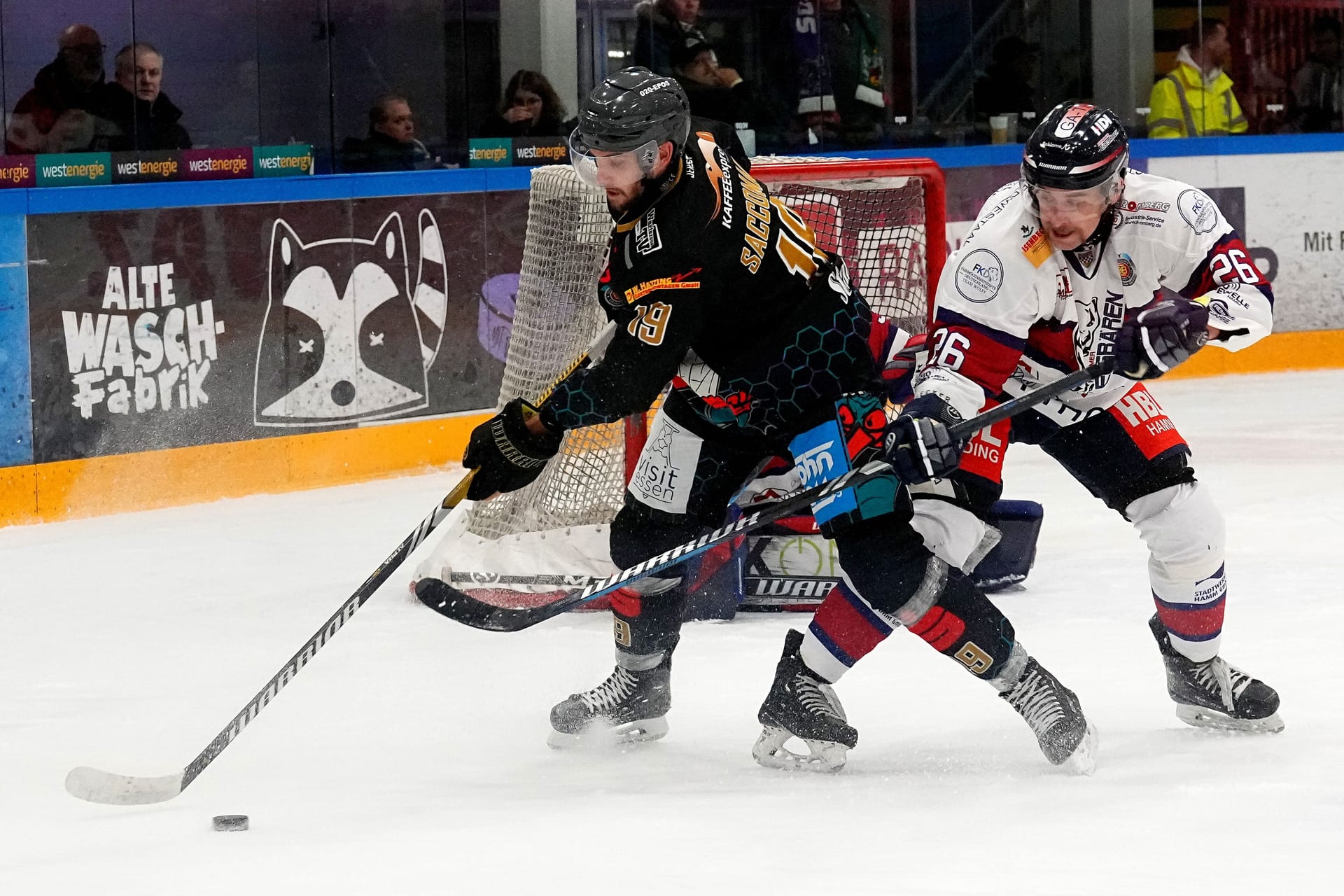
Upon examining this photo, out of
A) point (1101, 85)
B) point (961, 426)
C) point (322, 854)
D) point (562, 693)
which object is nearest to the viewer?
point (322, 854)

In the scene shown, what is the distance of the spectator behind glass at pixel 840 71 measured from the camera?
6910 millimetres

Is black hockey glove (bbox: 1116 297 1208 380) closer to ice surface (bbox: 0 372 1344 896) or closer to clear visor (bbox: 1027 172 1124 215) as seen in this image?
clear visor (bbox: 1027 172 1124 215)

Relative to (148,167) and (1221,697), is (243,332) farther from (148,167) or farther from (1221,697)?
(1221,697)

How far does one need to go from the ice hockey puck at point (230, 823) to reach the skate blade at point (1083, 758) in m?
1.16

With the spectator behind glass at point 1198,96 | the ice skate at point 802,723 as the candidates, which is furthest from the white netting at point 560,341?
the spectator behind glass at point 1198,96

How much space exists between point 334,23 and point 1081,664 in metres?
3.64

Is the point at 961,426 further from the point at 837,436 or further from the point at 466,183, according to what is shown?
the point at 466,183

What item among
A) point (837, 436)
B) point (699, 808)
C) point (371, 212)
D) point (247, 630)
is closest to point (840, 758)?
point (699, 808)

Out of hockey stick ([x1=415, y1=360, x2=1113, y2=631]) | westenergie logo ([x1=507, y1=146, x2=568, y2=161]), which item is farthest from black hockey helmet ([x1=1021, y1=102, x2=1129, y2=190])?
westenergie logo ([x1=507, y1=146, x2=568, y2=161])

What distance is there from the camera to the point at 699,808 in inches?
98.1

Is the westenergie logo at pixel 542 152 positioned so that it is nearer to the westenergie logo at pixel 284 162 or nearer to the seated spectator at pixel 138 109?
the westenergie logo at pixel 284 162

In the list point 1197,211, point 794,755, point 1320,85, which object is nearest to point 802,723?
point 794,755

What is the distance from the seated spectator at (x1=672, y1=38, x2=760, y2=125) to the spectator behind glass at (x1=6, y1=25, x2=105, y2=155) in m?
2.15

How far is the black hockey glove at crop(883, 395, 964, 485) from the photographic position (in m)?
2.41
